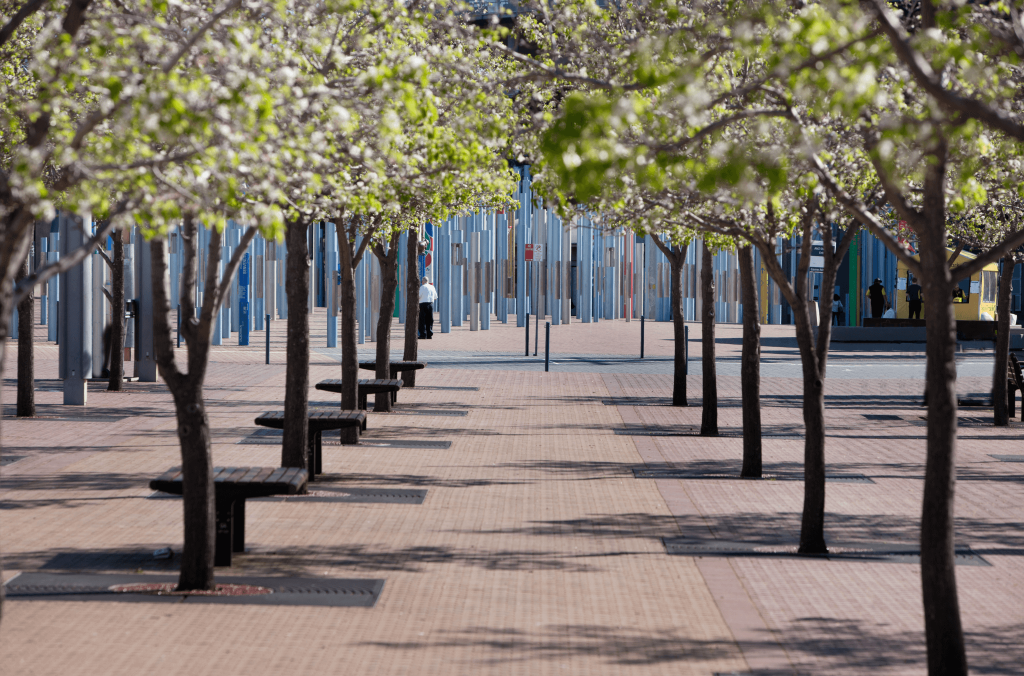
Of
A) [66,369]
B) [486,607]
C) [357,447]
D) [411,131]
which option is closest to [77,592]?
[486,607]

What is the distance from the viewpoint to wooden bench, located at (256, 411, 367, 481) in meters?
11.1

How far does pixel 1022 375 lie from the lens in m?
17.2

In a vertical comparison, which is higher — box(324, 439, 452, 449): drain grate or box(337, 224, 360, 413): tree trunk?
box(337, 224, 360, 413): tree trunk

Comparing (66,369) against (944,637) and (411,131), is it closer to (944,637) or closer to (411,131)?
(411,131)

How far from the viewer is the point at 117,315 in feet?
60.5

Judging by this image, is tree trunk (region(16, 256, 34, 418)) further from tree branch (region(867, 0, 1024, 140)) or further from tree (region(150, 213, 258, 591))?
tree branch (region(867, 0, 1024, 140))

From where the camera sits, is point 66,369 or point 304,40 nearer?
point 304,40

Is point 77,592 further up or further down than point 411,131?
further down

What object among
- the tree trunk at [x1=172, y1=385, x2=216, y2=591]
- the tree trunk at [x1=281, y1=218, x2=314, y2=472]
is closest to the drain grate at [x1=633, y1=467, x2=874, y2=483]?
the tree trunk at [x1=281, y1=218, x2=314, y2=472]

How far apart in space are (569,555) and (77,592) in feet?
A: 10.6

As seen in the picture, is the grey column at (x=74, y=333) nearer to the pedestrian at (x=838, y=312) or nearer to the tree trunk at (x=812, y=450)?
the tree trunk at (x=812, y=450)

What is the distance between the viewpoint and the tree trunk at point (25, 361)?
15.0m

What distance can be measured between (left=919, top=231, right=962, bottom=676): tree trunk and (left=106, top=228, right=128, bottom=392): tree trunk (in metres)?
14.6

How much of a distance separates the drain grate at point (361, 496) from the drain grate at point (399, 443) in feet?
9.36
